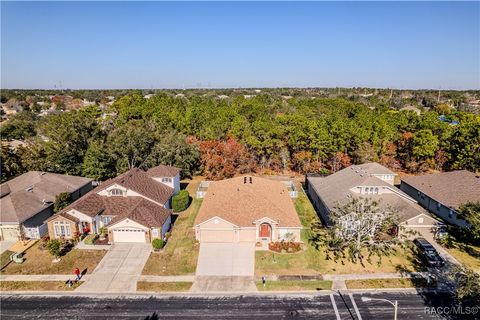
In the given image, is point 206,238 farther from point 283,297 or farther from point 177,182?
point 177,182

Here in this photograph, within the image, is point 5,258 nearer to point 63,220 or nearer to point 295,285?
point 63,220

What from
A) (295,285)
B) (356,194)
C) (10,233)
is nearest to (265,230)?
(295,285)

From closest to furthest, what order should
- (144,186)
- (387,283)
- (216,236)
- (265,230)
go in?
(387,283), (265,230), (216,236), (144,186)

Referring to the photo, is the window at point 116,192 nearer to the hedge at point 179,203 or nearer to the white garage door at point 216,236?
the hedge at point 179,203

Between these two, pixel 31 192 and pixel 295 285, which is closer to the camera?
pixel 295 285

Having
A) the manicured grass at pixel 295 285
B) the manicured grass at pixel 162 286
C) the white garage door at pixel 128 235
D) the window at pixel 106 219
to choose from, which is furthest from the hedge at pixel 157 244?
the manicured grass at pixel 295 285

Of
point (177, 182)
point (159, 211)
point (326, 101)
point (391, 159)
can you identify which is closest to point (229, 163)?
point (177, 182)

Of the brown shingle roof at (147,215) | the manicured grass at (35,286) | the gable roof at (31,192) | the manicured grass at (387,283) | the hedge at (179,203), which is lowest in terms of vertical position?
the manicured grass at (387,283)
